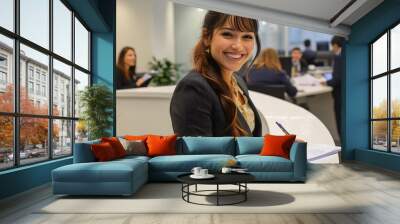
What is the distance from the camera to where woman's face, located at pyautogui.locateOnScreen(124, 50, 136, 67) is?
8.99 m

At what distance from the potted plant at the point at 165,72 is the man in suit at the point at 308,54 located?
10.6 ft

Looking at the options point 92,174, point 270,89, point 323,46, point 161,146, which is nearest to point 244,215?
point 92,174

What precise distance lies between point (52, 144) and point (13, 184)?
4.77 ft

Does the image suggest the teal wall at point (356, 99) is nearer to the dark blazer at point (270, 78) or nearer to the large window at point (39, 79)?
the dark blazer at point (270, 78)

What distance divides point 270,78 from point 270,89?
0.26m

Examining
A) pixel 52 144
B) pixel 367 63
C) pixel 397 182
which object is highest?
pixel 367 63

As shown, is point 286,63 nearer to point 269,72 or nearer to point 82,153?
point 269,72

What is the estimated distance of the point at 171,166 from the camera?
5.62 meters

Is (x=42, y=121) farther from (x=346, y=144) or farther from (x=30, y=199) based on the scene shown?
(x=346, y=144)

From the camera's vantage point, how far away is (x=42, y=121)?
579 centimetres

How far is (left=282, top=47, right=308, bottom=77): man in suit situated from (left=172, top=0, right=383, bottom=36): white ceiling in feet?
4.07

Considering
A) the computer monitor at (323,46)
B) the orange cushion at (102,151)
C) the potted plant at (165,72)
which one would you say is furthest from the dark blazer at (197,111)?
the orange cushion at (102,151)

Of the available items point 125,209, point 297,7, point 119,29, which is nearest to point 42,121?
point 125,209

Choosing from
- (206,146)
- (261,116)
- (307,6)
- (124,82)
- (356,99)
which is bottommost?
(206,146)
